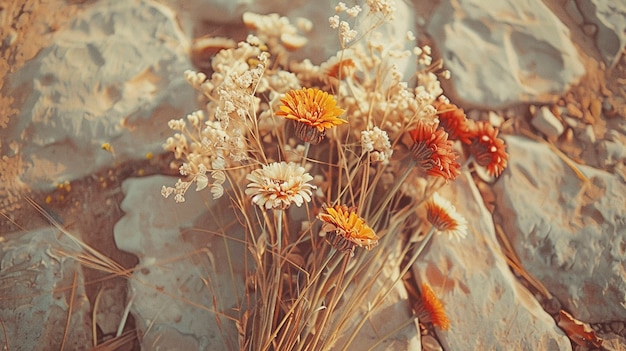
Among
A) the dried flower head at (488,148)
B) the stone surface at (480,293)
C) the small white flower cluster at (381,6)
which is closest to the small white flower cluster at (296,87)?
the small white flower cluster at (381,6)

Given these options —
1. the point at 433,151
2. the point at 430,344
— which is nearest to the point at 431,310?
the point at 430,344

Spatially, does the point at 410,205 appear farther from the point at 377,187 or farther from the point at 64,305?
the point at 64,305

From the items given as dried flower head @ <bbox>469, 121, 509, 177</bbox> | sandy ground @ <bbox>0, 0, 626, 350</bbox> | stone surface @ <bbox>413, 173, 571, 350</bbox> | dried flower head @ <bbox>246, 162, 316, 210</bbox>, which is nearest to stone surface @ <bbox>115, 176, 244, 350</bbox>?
sandy ground @ <bbox>0, 0, 626, 350</bbox>

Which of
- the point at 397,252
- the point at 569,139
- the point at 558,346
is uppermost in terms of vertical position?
the point at 569,139

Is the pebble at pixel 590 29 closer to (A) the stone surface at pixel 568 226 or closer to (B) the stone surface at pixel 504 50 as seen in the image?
(B) the stone surface at pixel 504 50

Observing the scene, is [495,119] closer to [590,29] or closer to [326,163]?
[590,29]

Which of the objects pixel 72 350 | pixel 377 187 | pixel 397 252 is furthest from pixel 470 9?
pixel 72 350
